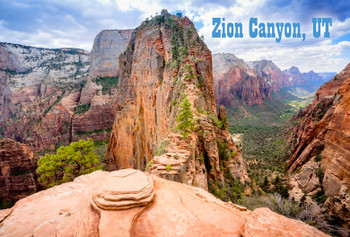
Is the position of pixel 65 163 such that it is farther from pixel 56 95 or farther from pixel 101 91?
pixel 56 95

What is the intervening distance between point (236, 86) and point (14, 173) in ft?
426

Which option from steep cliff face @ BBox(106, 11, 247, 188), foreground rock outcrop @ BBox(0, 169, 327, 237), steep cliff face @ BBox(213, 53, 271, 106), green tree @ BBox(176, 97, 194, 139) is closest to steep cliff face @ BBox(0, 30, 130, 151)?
steep cliff face @ BBox(106, 11, 247, 188)

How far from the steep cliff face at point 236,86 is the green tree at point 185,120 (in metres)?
110

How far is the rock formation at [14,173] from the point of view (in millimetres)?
25750

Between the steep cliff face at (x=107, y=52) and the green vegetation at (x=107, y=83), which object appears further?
the steep cliff face at (x=107, y=52)

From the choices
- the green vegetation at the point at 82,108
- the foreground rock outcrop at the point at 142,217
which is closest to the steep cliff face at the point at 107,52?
the green vegetation at the point at 82,108

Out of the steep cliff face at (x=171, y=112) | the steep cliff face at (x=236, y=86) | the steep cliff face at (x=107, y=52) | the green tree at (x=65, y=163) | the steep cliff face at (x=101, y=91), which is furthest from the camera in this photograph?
the steep cliff face at (x=236, y=86)

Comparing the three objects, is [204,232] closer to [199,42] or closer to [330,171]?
[330,171]

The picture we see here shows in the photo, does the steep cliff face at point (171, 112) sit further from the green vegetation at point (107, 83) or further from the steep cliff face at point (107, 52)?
the steep cliff face at point (107, 52)

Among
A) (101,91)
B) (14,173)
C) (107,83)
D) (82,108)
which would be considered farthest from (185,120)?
(107,83)

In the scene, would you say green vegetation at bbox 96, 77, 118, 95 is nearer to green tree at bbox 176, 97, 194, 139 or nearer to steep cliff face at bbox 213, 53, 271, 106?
green tree at bbox 176, 97, 194, 139

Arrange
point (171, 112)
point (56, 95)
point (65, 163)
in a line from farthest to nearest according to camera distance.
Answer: point (56, 95), point (65, 163), point (171, 112)

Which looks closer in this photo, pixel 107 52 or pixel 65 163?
pixel 65 163

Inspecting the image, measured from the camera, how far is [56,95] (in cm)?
7081
